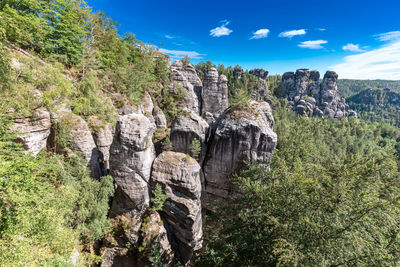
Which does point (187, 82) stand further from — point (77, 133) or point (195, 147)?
point (77, 133)

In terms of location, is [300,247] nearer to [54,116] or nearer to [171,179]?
[171,179]

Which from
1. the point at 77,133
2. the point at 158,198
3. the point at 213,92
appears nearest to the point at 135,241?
the point at 158,198

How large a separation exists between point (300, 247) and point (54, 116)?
1919 cm

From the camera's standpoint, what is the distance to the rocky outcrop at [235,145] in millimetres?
15719

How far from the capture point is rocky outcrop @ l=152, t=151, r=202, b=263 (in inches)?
543

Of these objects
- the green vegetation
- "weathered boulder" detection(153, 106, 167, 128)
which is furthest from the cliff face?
"weathered boulder" detection(153, 106, 167, 128)

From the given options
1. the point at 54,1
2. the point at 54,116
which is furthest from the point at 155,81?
the point at 54,116

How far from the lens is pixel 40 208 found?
7316mm

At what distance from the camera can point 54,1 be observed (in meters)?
17.3

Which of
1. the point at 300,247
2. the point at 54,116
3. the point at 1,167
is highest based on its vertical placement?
the point at 54,116

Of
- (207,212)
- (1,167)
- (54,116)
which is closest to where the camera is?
(1,167)

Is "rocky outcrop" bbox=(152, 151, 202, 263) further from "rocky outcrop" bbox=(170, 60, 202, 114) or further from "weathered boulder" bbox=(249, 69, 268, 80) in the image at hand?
"weathered boulder" bbox=(249, 69, 268, 80)

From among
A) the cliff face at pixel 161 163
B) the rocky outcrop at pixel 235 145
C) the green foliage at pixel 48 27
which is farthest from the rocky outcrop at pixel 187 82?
the rocky outcrop at pixel 235 145

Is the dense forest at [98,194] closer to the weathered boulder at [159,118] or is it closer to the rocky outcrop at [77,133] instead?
the rocky outcrop at [77,133]
